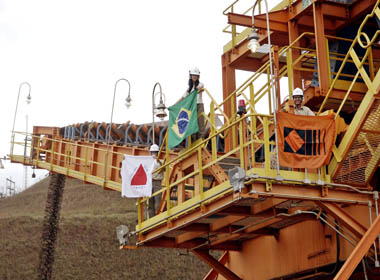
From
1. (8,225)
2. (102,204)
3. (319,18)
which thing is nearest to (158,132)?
(319,18)

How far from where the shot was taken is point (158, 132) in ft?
86.3

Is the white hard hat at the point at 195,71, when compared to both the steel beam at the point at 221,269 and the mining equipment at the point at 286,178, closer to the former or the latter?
the mining equipment at the point at 286,178

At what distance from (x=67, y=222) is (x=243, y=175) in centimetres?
3016

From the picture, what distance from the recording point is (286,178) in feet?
31.3

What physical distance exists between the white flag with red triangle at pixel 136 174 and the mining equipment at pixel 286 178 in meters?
0.43

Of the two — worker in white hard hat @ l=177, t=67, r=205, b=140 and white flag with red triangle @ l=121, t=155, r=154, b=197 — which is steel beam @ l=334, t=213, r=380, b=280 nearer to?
worker in white hard hat @ l=177, t=67, r=205, b=140

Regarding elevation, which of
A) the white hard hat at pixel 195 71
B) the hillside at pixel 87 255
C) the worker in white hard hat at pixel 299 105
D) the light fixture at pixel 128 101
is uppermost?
the light fixture at pixel 128 101

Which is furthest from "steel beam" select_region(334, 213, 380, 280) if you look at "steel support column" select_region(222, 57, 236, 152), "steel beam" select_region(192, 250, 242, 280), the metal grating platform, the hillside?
the hillside

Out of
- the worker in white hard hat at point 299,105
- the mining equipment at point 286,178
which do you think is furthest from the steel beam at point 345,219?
the worker in white hard hat at point 299,105

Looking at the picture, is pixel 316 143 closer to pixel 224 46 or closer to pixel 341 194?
pixel 341 194

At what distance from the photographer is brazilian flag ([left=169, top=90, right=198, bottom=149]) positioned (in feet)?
39.5

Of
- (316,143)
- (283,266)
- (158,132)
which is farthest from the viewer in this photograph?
(158,132)

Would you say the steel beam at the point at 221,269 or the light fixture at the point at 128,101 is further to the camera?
the light fixture at the point at 128,101

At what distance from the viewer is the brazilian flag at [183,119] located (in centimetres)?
1203
